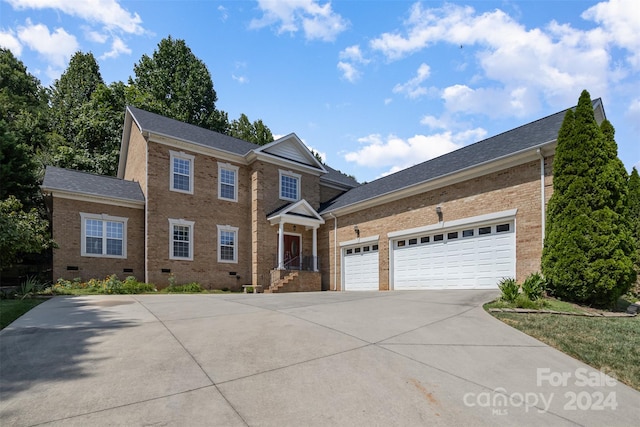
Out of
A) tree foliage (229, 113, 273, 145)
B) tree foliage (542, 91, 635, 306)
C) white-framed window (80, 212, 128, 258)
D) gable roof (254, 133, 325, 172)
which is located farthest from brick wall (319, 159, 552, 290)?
tree foliage (229, 113, 273, 145)

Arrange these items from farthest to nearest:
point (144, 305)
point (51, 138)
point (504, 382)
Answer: point (51, 138) < point (144, 305) < point (504, 382)

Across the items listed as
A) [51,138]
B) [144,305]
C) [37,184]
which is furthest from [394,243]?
[51,138]

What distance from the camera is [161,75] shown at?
38938 millimetres

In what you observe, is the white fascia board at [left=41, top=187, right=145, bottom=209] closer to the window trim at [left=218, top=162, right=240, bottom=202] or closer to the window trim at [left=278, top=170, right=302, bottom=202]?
the window trim at [left=218, top=162, right=240, bottom=202]

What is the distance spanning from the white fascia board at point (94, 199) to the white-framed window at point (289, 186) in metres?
7.47

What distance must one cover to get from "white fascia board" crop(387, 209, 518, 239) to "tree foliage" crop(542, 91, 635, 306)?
1.80 metres

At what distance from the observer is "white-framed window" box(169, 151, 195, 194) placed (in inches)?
703

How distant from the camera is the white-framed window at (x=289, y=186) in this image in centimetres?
2111

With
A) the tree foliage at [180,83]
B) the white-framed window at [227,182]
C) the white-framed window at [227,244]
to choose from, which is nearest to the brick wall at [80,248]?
the white-framed window at [227,244]

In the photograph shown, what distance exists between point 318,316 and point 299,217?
12.1m

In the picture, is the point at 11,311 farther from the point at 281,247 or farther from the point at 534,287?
the point at 534,287

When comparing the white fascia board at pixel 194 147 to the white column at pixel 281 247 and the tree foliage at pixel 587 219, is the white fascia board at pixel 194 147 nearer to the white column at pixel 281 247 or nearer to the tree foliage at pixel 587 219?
the white column at pixel 281 247

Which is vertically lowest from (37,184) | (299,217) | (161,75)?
(299,217)

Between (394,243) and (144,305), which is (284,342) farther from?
(394,243)
